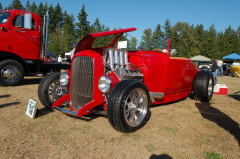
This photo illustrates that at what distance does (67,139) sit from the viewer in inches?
104

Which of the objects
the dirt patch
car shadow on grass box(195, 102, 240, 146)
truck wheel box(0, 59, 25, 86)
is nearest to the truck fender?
truck wheel box(0, 59, 25, 86)

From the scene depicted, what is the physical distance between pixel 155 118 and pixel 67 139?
68.9 inches

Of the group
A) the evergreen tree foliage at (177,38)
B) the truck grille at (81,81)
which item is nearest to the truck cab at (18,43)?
the truck grille at (81,81)

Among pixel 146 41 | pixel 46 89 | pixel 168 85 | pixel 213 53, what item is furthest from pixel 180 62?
pixel 213 53

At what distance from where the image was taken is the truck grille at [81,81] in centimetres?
322

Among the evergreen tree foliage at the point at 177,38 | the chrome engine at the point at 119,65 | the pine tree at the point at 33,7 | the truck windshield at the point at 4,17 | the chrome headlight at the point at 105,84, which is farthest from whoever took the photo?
the pine tree at the point at 33,7

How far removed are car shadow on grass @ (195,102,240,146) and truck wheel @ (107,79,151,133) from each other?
1.39 m

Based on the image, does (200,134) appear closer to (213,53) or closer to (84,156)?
(84,156)

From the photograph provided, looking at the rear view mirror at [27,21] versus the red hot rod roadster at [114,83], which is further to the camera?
the rear view mirror at [27,21]

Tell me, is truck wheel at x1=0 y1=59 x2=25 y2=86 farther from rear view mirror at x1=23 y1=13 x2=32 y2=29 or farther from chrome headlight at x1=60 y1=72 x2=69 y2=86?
chrome headlight at x1=60 y1=72 x2=69 y2=86

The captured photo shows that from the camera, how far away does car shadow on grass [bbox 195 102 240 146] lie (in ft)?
10.4

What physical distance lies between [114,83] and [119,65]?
27.0 inches

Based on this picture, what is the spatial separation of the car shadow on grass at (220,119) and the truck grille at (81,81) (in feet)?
7.63

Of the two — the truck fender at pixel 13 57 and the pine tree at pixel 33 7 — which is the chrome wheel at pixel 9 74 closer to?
the truck fender at pixel 13 57
